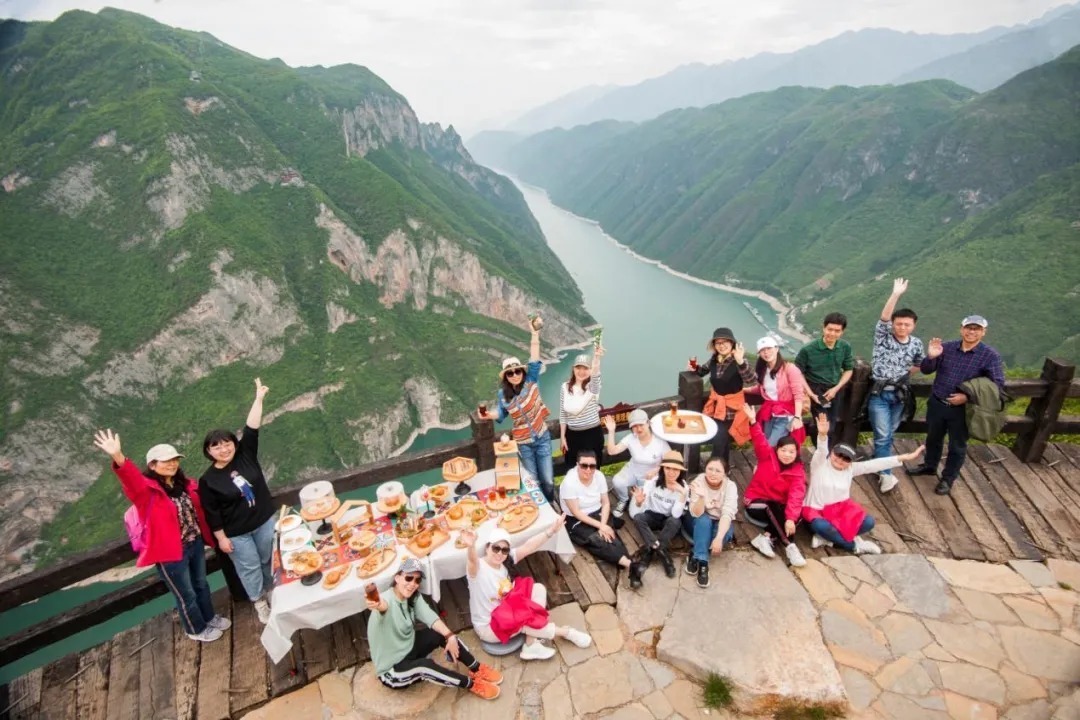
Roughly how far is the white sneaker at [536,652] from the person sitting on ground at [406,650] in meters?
0.36

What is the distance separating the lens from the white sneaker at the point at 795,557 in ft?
22.1

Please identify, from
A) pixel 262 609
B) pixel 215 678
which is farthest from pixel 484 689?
pixel 215 678

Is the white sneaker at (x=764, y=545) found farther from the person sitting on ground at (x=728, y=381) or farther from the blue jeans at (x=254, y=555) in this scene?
the blue jeans at (x=254, y=555)

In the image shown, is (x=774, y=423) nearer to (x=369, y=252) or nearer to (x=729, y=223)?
(x=369, y=252)

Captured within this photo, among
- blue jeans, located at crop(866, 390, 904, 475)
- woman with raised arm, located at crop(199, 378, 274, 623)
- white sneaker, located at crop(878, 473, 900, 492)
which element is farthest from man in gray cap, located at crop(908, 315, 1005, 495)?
woman with raised arm, located at crop(199, 378, 274, 623)

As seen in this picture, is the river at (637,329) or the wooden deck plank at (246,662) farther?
the river at (637,329)

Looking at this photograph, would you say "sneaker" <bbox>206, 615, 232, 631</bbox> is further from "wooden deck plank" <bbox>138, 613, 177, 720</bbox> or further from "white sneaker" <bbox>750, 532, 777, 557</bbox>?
"white sneaker" <bbox>750, 532, 777, 557</bbox>

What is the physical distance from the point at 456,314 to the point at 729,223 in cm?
10451

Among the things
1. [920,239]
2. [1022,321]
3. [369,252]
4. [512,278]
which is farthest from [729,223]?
[369,252]

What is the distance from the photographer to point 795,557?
677 cm

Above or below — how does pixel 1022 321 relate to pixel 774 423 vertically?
below

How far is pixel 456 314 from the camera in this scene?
121 m

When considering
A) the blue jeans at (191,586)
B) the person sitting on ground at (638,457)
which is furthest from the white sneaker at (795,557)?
the blue jeans at (191,586)

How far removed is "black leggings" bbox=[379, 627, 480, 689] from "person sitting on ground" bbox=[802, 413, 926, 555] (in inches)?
179
